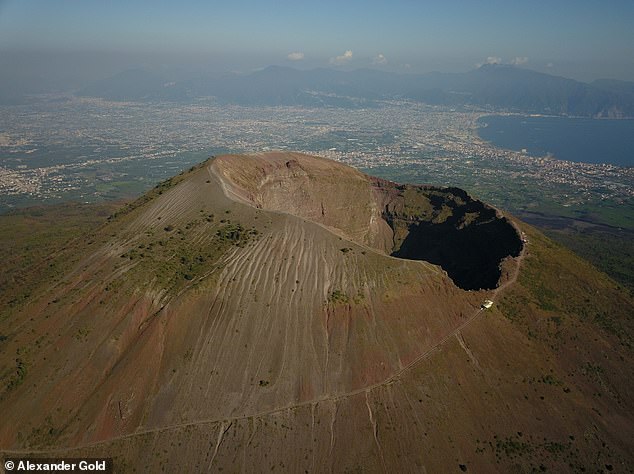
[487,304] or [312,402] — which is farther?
[487,304]

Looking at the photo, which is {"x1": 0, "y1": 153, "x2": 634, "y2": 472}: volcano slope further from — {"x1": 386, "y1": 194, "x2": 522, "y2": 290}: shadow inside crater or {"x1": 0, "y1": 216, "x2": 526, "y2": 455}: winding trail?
{"x1": 386, "y1": 194, "x2": 522, "y2": 290}: shadow inside crater

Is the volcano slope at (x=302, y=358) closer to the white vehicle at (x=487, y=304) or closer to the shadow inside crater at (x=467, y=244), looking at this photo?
the white vehicle at (x=487, y=304)

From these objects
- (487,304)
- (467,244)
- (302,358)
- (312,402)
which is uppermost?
(487,304)

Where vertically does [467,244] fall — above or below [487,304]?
below

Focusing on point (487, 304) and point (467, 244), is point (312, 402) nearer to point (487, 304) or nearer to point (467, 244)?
point (487, 304)

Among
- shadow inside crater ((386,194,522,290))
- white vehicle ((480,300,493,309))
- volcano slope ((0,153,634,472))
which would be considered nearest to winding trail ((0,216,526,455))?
volcano slope ((0,153,634,472))

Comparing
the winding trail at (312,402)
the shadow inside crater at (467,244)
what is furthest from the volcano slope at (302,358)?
the shadow inside crater at (467,244)

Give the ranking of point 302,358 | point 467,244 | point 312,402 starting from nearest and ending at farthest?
point 312,402, point 302,358, point 467,244

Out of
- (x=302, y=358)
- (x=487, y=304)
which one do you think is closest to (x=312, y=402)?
(x=302, y=358)

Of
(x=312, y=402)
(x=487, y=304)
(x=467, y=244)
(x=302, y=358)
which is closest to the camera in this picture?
Result: (x=312, y=402)

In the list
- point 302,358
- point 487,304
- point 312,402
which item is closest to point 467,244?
point 487,304
